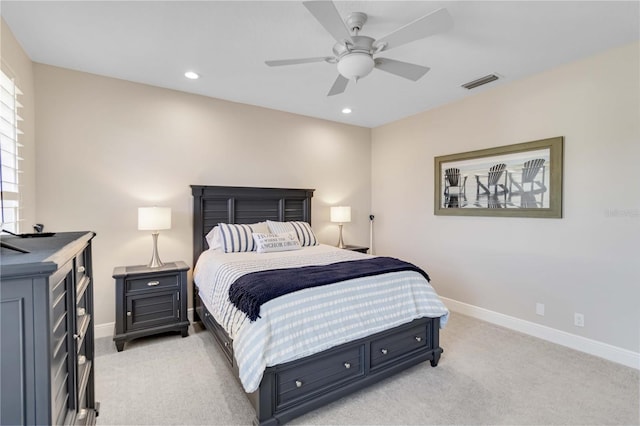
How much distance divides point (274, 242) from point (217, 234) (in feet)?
2.20

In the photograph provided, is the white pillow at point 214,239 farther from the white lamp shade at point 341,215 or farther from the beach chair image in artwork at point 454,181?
the beach chair image in artwork at point 454,181

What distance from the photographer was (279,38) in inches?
97.0

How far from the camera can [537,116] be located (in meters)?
3.17

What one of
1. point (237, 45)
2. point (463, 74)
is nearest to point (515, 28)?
point (463, 74)

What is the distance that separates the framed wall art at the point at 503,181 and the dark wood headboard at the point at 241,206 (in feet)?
6.32

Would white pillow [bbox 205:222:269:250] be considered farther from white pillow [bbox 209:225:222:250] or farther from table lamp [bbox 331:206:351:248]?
table lamp [bbox 331:206:351:248]

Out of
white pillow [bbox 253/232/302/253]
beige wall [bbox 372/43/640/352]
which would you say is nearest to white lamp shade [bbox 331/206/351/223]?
white pillow [bbox 253/232/302/253]

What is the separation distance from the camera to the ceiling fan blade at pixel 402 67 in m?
2.27

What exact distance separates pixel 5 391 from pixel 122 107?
3.28m

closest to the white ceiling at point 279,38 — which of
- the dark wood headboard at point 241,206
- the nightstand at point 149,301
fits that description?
the dark wood headboard at point 241,206

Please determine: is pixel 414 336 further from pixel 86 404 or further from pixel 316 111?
pixel 316 111

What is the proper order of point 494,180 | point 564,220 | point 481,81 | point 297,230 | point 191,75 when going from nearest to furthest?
1. point 564,220
2. point 191,75
3. point 481,81
4. point 494,180
5. point 297,230

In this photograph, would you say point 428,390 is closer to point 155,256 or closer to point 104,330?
point 155,256

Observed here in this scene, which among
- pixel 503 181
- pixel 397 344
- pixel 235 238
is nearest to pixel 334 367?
pixel 397 344
